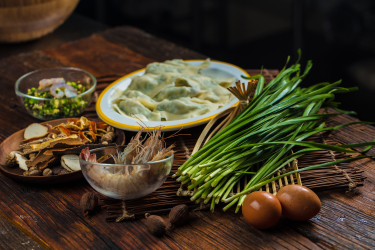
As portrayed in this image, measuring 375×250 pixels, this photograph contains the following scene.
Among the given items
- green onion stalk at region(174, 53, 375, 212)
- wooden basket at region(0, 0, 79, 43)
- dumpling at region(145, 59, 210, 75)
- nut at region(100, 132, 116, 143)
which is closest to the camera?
green onion stalk at region(174, 53, 375, 212)

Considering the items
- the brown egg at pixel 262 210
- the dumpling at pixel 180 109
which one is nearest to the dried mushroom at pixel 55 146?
the dumpling at pixel 180 109

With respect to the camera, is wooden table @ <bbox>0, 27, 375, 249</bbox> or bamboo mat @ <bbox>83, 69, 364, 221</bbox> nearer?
wooden table @ <bbox>0, 27, 375, 249</bbox>

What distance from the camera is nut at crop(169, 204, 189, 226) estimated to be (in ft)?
3.58

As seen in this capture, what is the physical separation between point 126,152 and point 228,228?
0.37m

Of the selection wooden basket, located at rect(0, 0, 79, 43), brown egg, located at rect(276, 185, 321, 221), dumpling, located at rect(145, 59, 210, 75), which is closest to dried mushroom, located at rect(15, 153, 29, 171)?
dumpling, located at rect(145, 59, 210, 75)

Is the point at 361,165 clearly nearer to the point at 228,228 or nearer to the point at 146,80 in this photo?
the point at 228,228

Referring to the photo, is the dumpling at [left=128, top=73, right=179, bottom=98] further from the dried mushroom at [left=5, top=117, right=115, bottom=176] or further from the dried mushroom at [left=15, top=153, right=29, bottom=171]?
the dried mushroom at [left=15, top=153, right=29, bottom=171]

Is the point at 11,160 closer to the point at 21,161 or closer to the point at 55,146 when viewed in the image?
the point at 21,161

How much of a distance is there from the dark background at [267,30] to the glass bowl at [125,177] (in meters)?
1.84

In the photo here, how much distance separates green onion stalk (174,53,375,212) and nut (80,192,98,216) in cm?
27

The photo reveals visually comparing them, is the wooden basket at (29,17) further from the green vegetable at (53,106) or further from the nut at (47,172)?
the nut at (47,172)

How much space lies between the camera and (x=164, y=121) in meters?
1.48

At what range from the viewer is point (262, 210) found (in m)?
1.02

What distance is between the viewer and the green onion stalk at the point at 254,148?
3.79ft
